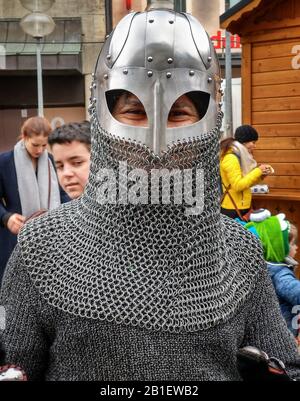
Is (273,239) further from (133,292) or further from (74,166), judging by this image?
(133,292)

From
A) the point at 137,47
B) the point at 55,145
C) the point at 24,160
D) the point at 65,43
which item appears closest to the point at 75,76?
the point at 65,43

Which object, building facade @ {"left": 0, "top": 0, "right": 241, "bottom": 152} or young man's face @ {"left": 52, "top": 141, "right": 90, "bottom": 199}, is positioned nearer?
young man's face @ {"left": 52, "top": 141, "right": 90, "bottom": 199}

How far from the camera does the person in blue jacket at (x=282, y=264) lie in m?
3.94

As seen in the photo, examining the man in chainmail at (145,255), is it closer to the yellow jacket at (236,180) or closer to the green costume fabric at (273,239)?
the green costume fabric at (273,239)

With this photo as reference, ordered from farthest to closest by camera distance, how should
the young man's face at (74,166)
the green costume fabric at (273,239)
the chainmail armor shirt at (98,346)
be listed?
1. the green costume fabric at (273,239)
2. the young man's face at (74,166)
3. the chainmail armor shirt at (98,346)

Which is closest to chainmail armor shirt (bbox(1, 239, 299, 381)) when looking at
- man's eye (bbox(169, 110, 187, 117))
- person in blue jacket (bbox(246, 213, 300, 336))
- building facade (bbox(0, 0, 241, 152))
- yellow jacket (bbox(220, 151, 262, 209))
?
man's eye (bbox(169, 110, 187, 117))

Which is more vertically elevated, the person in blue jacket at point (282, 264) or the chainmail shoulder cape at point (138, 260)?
the chainmail shoulder cape at point (138, 260)

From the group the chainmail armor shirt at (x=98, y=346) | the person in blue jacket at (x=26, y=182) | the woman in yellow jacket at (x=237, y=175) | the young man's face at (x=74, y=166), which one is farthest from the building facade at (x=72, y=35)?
the chainmail armor shirt at (x=98, y=346)

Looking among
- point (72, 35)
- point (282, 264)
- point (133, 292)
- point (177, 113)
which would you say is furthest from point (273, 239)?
point (72, 35)

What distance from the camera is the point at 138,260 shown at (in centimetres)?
188

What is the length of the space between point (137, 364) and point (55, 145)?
1.67 metres

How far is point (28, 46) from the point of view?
15.4 metres

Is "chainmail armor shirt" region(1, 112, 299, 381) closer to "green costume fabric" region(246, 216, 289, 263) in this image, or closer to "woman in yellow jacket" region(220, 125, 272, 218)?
"green costume fabric" region(246, 216, 289, 263)

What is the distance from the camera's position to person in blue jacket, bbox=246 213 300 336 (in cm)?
394
